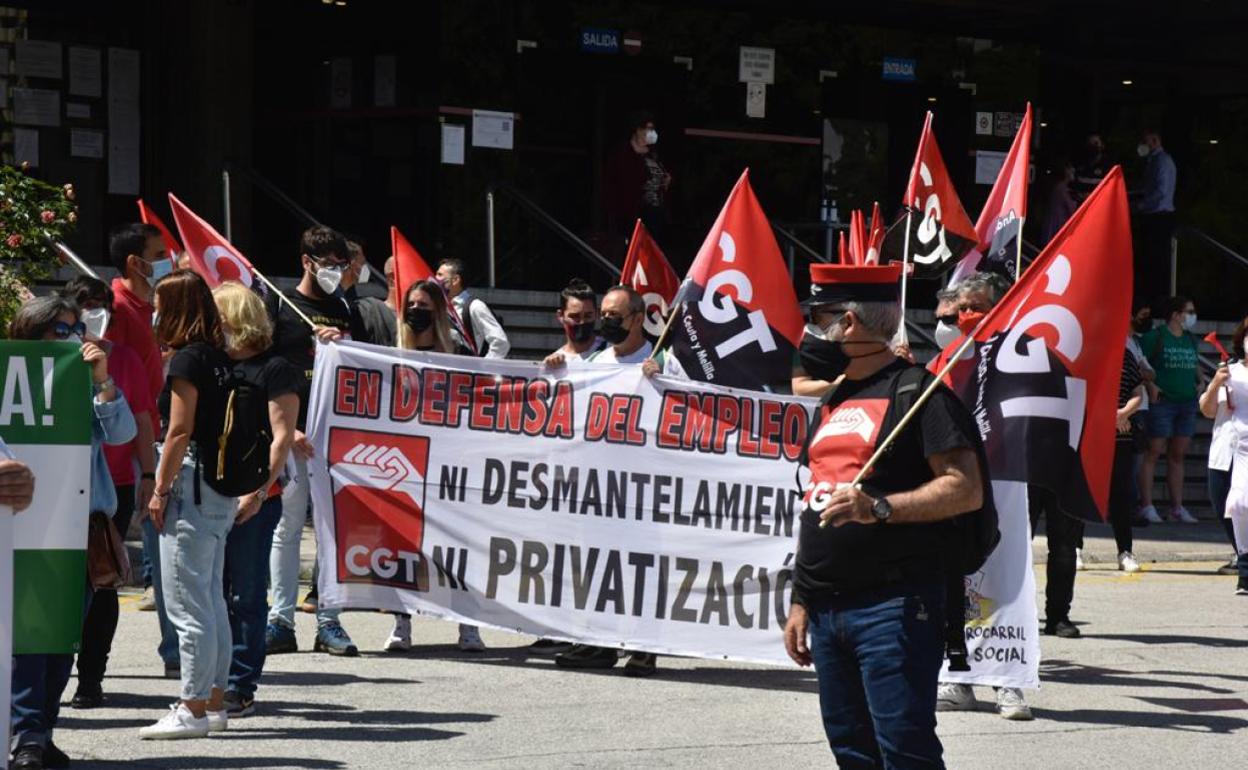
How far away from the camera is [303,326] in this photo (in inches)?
380

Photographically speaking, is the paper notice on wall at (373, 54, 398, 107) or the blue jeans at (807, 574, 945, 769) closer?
the blue jeans at (807, 574, 945, 769)

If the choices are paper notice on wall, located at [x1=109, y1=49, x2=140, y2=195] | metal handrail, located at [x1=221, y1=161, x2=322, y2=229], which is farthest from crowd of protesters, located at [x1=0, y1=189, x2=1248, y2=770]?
paper notice on wall, located at [x1=109, y1=49, x2=140, y2=195]

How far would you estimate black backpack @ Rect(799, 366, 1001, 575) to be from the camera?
5.27m

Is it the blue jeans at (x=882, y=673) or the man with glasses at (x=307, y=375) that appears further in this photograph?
the man with glasses at (x=307, y=375)

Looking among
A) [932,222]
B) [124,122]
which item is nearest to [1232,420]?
[932,222]

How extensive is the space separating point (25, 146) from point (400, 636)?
10642 millimetres

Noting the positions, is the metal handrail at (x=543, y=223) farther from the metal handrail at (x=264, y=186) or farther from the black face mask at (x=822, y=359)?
the black face mask at (x=822, y=359)

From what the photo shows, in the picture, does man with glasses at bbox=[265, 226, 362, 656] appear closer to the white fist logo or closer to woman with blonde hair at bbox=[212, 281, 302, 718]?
the white fist logo

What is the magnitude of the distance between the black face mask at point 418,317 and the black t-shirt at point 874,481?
482 cm

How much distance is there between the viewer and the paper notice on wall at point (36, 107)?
18.8 meters

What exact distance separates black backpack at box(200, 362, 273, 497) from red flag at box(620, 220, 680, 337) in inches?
142

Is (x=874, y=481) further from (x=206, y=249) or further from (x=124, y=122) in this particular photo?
(x=124, y=122)

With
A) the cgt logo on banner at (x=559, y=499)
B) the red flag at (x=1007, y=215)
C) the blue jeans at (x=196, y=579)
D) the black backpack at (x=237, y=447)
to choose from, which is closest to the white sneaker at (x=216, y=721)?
the blue jeans at (x=196, y=579)

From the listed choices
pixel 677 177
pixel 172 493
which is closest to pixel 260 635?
pixel 172 493
